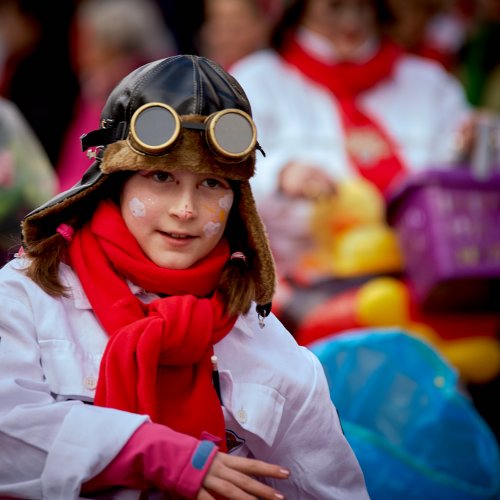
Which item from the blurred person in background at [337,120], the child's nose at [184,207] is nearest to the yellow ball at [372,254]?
the blurred person in background at [337,120]

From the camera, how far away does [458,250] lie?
394 cm

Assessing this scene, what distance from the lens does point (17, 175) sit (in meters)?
4.44

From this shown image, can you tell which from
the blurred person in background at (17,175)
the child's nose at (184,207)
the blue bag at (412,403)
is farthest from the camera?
the blurred person in background at (17,175)

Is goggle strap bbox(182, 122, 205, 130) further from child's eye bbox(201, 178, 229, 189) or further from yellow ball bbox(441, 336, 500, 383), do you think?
yellow ball bbox(441, 336, 500, 383)

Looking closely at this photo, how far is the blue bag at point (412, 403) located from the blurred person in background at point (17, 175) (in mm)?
1681

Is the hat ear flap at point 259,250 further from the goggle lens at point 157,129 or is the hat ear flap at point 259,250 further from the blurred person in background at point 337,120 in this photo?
the blurred person in background at point 337,120

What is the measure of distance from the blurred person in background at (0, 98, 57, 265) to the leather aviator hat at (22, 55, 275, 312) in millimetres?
1981

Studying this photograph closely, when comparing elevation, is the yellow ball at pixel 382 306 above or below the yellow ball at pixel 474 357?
above

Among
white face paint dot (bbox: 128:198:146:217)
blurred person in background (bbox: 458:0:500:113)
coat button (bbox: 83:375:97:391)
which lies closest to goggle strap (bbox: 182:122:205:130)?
white face paint dot (bbox: 128:198:146:217)

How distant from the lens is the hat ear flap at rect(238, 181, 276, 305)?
96.3 inches

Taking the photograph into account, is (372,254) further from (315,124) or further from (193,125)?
(193,125)

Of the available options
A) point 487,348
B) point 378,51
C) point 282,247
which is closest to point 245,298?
point 487,348

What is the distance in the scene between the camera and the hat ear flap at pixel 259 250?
2447 millimetres

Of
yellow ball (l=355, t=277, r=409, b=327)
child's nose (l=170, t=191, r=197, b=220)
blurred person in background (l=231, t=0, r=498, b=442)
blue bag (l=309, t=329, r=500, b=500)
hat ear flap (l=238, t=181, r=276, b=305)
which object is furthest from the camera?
blurred person in background (l=231, t=0, r=498, b=442)
